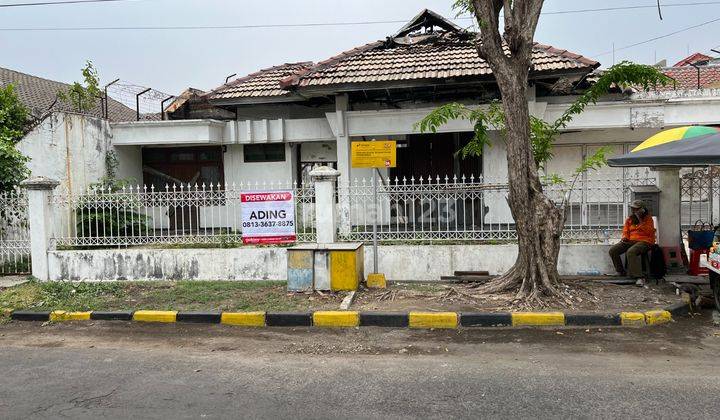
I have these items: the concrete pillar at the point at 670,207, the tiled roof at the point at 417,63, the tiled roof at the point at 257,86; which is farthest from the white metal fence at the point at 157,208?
the concrete pillar at the point at 670,207

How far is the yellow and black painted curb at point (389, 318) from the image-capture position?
6.52 m

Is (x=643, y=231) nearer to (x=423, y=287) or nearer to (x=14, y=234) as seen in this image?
(x=423, y=287)

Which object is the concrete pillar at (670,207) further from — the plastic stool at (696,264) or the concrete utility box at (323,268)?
the concrete utility box at (323,268)

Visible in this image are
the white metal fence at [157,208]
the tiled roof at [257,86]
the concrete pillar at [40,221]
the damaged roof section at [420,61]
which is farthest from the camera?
the tiled roof at [257,86]

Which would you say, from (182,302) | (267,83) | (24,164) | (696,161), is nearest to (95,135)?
(24,164)

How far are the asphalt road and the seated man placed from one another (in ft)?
5.21

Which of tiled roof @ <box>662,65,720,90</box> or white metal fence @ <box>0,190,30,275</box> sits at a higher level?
tiled roof @ <box>662,65,720,90</box>

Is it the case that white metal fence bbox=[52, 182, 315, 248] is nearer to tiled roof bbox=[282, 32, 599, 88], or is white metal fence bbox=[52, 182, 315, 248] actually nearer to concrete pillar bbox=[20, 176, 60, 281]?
concrete pillar bbox=[20, 176, 60, 281]

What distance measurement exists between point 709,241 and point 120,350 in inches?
324

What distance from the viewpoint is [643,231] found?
8.09 m

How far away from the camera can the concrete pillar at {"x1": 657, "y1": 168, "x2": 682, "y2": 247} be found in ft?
28.0

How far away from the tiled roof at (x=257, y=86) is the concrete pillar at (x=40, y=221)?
4646 millimetres

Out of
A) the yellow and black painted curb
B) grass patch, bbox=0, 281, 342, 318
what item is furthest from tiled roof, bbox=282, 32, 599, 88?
the yellow and black painted curb

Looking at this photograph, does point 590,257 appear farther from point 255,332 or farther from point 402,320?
point 255,332
